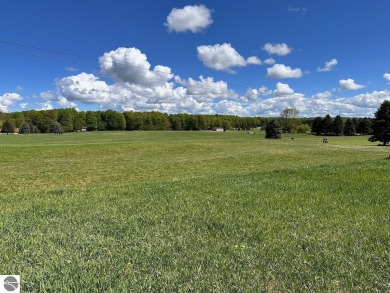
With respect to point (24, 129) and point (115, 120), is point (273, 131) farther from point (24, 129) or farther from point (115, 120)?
point (24, 129)

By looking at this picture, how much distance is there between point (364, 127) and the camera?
12206 cm

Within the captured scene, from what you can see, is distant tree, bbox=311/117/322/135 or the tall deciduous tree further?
distant tree, bbox=311/117/322/135

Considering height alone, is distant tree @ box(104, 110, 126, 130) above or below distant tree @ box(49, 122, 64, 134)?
above

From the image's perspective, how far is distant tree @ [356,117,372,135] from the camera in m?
120

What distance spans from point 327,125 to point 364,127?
45.4 ft

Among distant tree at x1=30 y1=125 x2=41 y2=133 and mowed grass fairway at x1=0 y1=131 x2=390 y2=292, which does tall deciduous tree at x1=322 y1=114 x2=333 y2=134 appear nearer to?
distant tree at x1=30 y1=125 x2=41 y2=133

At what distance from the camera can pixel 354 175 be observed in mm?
12375

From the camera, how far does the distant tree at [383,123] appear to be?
211ft

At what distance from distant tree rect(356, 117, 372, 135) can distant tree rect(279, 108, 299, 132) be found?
991 inches

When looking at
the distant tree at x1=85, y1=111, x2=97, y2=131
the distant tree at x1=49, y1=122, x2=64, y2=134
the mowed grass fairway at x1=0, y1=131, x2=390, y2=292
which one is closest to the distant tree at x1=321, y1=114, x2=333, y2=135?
the distant tree at x1=85, y1=111, x2=97, y2=131

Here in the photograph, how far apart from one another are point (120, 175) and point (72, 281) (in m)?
16.8

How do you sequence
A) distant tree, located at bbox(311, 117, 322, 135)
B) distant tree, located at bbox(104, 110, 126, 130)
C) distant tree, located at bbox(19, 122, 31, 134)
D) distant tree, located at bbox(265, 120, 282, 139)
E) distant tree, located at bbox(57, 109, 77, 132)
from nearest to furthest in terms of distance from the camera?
1. distant tree, located at bbox(265, 120, 282, 139)
2. distant tree, located at bbox(19, 122, 31, 134)
3. distant tree, located at bbox(311, 117, 322, 135)
4. distant tree, located at bbox(57, 109, 77, 132)
5. distant tree, located at bbox(104, 110, 126, 130)

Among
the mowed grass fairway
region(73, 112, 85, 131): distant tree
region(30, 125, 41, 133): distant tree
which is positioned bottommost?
the mowed grass fairway

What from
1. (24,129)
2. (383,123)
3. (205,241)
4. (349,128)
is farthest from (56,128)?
(205,241)
